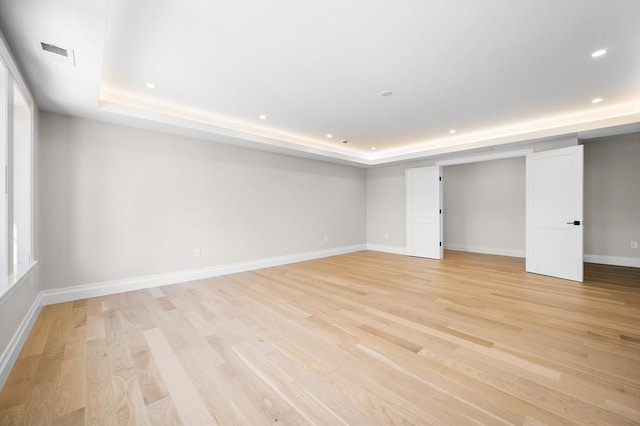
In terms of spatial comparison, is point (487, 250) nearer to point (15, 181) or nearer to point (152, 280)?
point (152, 280)

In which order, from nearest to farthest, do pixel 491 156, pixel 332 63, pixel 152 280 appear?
pixel 332 63 < pixel 152 280 < pixel 491 156

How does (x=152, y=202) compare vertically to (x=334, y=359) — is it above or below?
above

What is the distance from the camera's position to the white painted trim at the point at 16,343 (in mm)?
1846

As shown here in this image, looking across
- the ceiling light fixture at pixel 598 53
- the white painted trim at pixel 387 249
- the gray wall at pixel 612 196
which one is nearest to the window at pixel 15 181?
the ceiling light fixture at pixel 598 53

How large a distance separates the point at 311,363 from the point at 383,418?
2.27ft

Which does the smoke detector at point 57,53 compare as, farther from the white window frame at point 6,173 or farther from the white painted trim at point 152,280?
the white painted trim at point 152,280

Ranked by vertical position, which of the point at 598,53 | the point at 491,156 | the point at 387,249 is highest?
the point at 598,53

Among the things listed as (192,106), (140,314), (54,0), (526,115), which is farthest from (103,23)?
(526,115)

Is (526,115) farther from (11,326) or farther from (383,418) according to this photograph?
(11,326)

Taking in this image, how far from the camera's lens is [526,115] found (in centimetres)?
427

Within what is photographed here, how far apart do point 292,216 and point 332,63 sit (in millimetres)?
3661

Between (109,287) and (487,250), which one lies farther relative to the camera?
(487,250)

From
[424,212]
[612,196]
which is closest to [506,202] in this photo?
[612,196]

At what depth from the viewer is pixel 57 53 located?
84.9 inches
